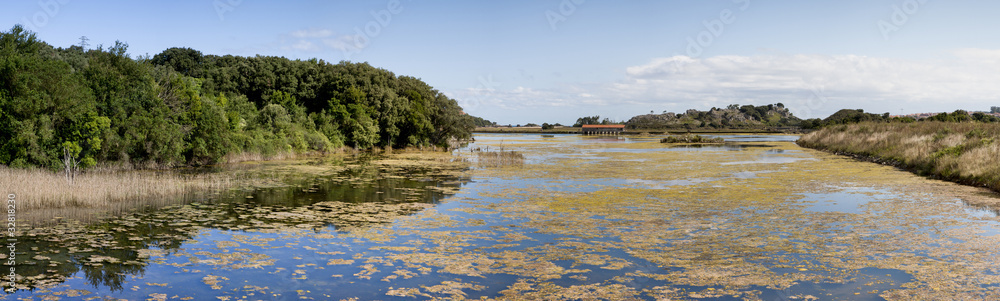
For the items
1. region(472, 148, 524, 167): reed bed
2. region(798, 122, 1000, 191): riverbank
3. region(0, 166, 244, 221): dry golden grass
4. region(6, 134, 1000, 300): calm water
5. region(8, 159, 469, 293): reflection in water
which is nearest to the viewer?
region(6, 134, 1000, 300): calm water

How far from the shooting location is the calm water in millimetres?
10375

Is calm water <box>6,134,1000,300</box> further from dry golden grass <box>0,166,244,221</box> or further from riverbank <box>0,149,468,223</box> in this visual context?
dry golden grass <box>0,166,244,221</box>

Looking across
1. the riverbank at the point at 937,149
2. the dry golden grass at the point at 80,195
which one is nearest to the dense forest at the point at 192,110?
the dry golden grass at the point at 80,195

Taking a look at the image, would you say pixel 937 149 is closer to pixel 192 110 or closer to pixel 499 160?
pixel 499 160

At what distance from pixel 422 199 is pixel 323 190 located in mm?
5235

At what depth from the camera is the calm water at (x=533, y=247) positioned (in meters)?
10.4

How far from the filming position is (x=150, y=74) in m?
35.5

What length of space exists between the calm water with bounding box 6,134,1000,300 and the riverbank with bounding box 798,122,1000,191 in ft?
10.2

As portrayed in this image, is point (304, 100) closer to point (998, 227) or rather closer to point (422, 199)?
point (422, 199)

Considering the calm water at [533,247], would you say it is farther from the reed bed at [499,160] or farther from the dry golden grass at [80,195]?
the reed bed at [499,160]

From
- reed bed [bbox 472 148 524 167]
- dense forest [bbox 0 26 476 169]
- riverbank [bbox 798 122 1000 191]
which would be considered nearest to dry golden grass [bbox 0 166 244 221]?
dense forest [bbox 0 26 476 169]

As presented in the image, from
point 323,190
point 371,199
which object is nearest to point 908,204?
point 371,199

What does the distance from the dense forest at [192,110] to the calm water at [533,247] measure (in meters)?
10.1

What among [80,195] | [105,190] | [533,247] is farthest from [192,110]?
[533,247]
